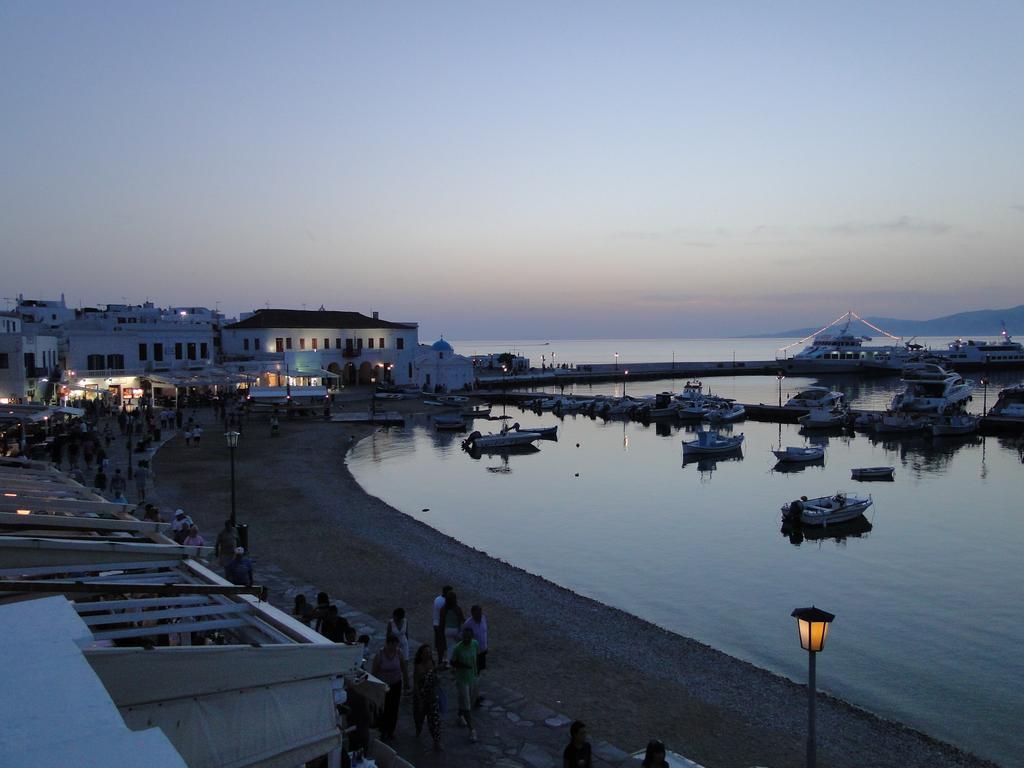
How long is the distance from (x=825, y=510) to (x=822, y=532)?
0.86 m

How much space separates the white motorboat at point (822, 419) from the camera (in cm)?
5772

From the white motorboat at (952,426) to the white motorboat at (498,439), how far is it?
28.4 metres

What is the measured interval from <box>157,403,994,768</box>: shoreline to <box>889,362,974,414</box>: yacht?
4812cm

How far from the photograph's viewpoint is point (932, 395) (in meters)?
62.1

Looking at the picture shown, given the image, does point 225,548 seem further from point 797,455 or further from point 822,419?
point 822,419

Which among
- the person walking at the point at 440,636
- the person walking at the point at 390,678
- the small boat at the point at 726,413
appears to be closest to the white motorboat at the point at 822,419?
the small boat at the point at 726,413

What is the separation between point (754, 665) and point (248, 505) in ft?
57.7

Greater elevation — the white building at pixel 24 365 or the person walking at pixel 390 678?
the white building at pixel 24 365

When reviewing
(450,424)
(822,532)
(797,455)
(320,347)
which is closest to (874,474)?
(797,455)

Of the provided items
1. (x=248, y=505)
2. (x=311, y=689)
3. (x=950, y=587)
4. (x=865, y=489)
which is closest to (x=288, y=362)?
(x=248, y=505)

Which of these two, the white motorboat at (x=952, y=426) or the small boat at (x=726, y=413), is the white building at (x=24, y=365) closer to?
the small boat at (x=726, y=413)

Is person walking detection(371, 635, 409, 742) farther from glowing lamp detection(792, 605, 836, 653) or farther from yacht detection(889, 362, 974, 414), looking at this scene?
yacht detection(889, 362, 974, 414)

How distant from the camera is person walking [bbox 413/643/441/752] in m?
8.96

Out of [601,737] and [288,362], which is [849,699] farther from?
[288,362]
